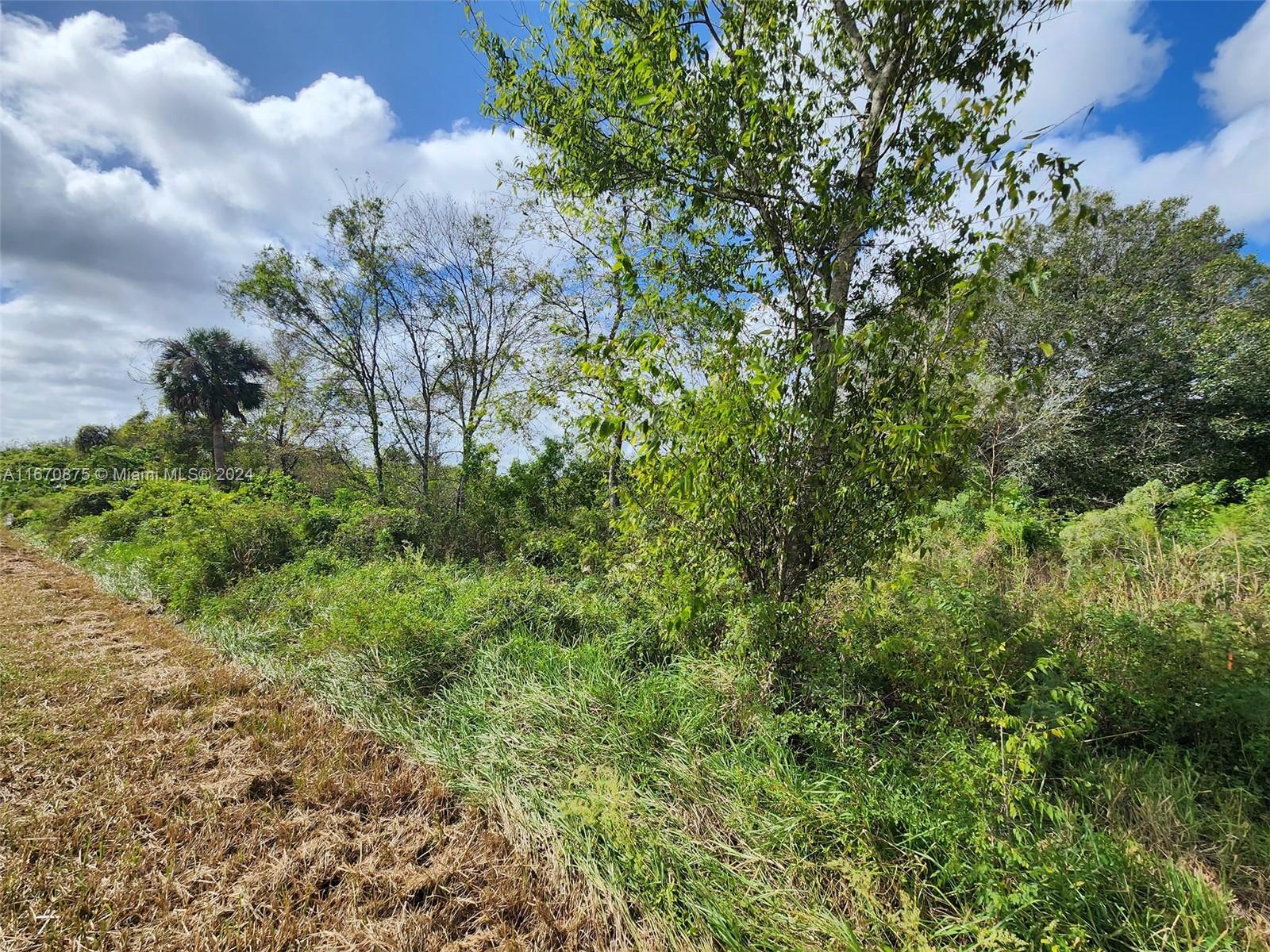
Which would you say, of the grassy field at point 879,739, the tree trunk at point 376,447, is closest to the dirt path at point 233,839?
the grassy field at point 879,739

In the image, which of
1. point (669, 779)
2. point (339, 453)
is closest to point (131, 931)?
point (669, 779)

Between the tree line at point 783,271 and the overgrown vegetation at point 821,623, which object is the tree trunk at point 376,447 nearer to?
the overgrown vegetation at point 821,623

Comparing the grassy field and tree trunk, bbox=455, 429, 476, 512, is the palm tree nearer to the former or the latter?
tree trunk, bbox=455, 429, 476, 512

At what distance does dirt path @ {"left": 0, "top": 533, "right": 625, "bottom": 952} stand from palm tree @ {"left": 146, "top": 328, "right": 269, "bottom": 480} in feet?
63.8

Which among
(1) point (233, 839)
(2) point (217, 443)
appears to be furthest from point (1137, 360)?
(2) point (217, 443)

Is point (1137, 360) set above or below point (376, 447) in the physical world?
above

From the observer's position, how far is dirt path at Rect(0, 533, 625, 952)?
194cm

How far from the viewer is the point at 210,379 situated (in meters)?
19.3

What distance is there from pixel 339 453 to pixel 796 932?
1485cm

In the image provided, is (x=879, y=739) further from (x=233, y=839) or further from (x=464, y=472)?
(x=464, y=472)

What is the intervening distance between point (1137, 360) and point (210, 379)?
30153 millimetres

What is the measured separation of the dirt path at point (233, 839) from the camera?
194cm

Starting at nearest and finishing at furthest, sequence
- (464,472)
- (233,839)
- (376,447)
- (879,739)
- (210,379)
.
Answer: (233,839), (879,739), (464,472), (376,447), (210,379)

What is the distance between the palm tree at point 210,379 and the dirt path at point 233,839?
19449 millimetres
